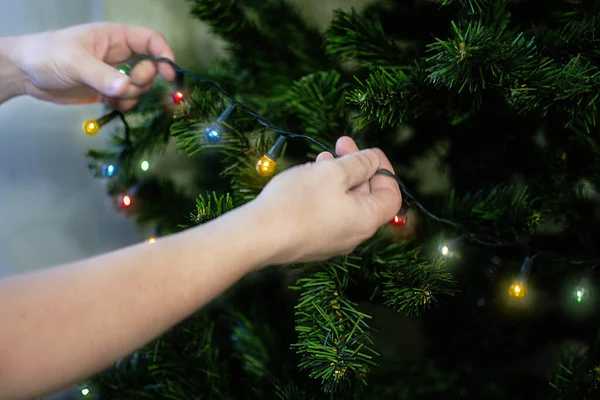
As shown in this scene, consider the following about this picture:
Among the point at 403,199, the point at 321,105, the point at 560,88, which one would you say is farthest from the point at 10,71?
the point at 560,88

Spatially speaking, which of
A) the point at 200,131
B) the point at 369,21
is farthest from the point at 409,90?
the point at 200,131

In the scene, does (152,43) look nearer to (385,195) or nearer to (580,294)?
(385,195)

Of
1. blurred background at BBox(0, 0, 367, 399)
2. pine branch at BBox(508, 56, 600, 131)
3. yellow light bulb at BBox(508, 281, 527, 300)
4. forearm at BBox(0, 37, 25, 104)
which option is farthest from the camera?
blurred background at BBox(0, 0, 367, 399)

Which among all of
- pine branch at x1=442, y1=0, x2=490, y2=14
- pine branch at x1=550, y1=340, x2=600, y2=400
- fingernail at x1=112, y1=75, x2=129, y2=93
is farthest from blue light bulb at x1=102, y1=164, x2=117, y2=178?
pine branch at x1=550, y1=340, x2=600, y2=400

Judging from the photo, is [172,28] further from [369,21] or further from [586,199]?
[586,199]

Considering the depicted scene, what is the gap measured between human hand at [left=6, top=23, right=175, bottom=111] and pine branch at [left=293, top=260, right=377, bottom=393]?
0.31 meters

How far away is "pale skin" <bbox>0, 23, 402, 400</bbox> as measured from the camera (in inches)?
12.6

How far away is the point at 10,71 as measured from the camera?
65 centimetres

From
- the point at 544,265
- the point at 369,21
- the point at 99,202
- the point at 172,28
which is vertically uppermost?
the point at 369,21

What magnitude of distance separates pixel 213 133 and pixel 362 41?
0.18 m

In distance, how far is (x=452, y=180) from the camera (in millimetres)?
705

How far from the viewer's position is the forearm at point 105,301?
1.04 feet

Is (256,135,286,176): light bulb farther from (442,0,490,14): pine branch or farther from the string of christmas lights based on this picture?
(442,0,490,14): pine branch

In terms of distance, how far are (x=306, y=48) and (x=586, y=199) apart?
0.38 meters
